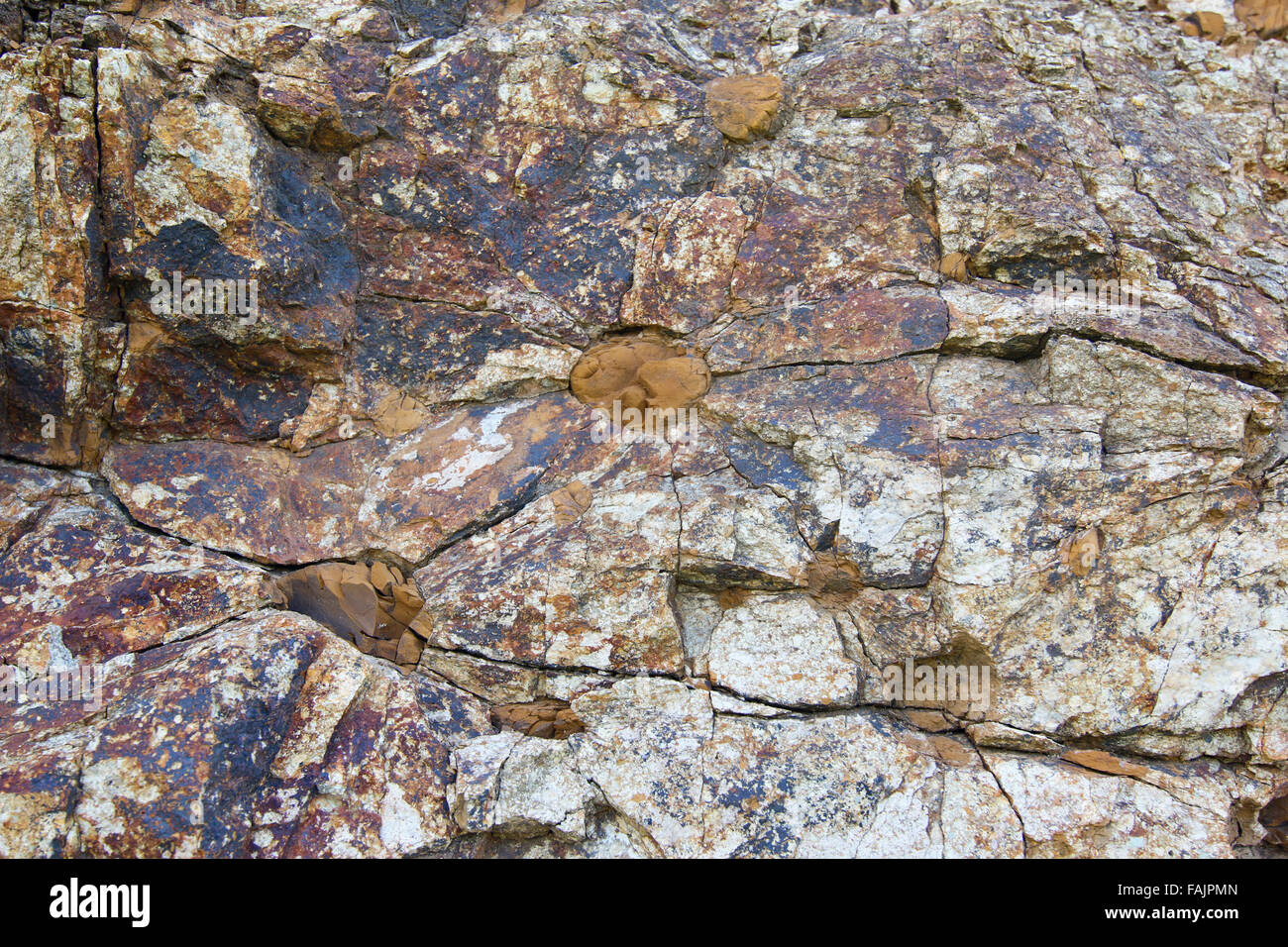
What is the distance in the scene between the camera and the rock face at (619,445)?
11.5 ft

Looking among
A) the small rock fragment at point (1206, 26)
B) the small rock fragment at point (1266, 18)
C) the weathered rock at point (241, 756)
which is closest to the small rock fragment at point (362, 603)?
the weathered rock at point (241, 756)

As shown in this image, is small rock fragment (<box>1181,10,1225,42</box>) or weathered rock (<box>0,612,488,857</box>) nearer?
weathered rock (<box>0,612,488,857</box>)

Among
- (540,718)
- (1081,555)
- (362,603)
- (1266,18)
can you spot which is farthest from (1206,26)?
(362,603)

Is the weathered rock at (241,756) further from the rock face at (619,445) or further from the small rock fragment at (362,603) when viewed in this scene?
the small rock fragment at (362,603)

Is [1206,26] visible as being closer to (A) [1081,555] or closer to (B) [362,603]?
(A) [1081,555]

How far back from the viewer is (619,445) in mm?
4430

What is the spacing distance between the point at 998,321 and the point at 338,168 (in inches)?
160

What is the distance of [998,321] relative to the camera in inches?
170

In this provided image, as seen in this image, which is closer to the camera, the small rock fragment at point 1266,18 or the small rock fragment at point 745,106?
the small rock fragment at point 745,106

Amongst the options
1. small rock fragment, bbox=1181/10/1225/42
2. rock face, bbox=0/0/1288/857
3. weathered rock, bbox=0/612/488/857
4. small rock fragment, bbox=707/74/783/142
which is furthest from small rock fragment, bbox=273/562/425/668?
small rock fragment, bbox=1181/10/1225/42

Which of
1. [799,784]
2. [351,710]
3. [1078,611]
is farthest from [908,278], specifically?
[351,710]

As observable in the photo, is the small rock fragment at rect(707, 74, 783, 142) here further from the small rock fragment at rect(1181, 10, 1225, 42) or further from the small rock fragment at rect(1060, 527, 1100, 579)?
the small rock fragment at rect(1181, 10, 1225, 42)

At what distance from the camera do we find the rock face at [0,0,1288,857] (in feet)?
11.5

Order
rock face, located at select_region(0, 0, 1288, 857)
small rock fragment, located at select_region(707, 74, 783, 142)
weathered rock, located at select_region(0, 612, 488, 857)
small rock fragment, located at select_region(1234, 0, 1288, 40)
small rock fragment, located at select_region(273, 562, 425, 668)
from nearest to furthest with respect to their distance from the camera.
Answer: weathered rock, located at select_region(0, 612, 488, 857) < rock face, located at select_region(0, 0, 1288, 857) < small rock fragment, located at select_region(273, 562, 425, 668) < small rock fragment, located at select_region(707, 74, 783, 142) < small rock fragment, located at select_region(1234, 0, 1288, 40)
